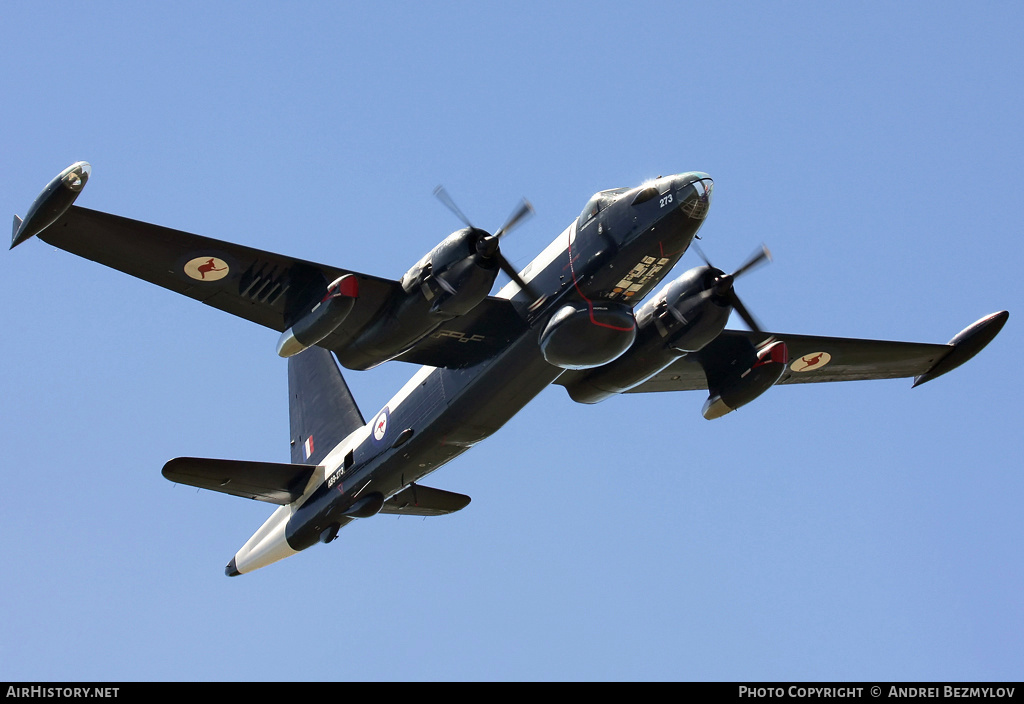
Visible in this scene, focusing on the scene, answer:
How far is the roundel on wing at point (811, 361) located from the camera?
2800cm

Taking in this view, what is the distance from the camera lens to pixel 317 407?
1202 inches

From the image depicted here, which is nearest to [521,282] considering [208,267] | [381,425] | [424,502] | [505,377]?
[505,377]

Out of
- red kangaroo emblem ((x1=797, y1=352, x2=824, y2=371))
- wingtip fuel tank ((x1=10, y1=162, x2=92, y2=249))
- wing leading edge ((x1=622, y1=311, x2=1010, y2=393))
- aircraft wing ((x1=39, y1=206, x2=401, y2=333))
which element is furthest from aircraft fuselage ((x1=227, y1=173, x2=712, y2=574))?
wingtip fuel tank ((x1=10, y1=162, x2=92, y2=249))

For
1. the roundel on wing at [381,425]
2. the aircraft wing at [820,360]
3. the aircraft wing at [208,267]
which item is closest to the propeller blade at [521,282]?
the aircraft wing at [208,267]

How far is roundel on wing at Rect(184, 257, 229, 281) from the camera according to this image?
22.2 meters

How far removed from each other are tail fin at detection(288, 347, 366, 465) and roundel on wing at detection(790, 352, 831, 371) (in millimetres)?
10906

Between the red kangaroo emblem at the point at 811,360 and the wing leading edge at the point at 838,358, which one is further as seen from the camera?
the red kangaroo emblem at the point at 811,360

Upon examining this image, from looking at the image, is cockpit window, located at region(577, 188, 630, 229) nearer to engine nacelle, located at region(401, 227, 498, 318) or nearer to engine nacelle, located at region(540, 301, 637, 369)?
engine nacelle, located at region(540, 301, 637, 369)

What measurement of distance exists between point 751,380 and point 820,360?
324 centimetres

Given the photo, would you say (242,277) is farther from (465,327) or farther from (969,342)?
(969,342)

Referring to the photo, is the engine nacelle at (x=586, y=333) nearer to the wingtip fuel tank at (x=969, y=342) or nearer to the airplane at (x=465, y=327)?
the airplane at (x=465, y=327)

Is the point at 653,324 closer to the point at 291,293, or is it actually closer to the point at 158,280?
the point at 291,293

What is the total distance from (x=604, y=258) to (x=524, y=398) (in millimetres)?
3842
